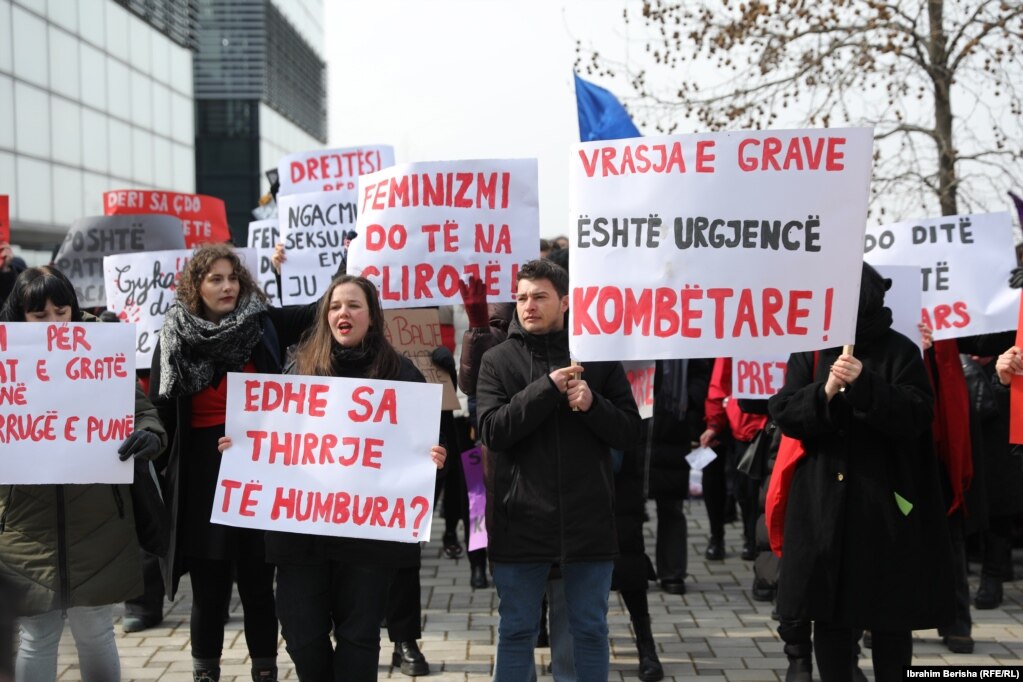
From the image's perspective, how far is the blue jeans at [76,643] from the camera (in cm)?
451

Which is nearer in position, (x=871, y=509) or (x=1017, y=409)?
(x=871, y=509)

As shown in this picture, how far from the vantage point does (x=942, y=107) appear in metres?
11.1

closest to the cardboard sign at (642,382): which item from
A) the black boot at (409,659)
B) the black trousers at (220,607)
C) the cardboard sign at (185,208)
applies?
the black boot at (409,659)

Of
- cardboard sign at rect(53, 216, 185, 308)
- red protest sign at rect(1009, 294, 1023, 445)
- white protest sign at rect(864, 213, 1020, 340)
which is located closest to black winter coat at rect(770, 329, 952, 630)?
red protest sign at rect(1009, 294, 1023, 445)

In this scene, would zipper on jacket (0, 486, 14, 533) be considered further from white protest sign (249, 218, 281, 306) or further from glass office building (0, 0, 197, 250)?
glass office building (0, 0, 197, 250)

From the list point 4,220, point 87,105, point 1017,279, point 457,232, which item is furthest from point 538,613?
point 87,105

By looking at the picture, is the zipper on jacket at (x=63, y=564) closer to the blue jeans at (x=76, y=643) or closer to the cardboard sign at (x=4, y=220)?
the blue jeans at (x=76, y=643)

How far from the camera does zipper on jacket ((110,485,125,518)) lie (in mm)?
4801

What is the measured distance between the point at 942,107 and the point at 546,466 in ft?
25.6

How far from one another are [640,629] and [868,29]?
7150 millimetres

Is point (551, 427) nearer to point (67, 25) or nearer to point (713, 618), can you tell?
point (713, 618)

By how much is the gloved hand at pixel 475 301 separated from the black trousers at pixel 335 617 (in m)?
1.51

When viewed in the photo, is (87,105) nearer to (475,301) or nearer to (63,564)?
(475,301)

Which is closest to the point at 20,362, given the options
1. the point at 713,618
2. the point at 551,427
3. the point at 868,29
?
the point at 551,427
